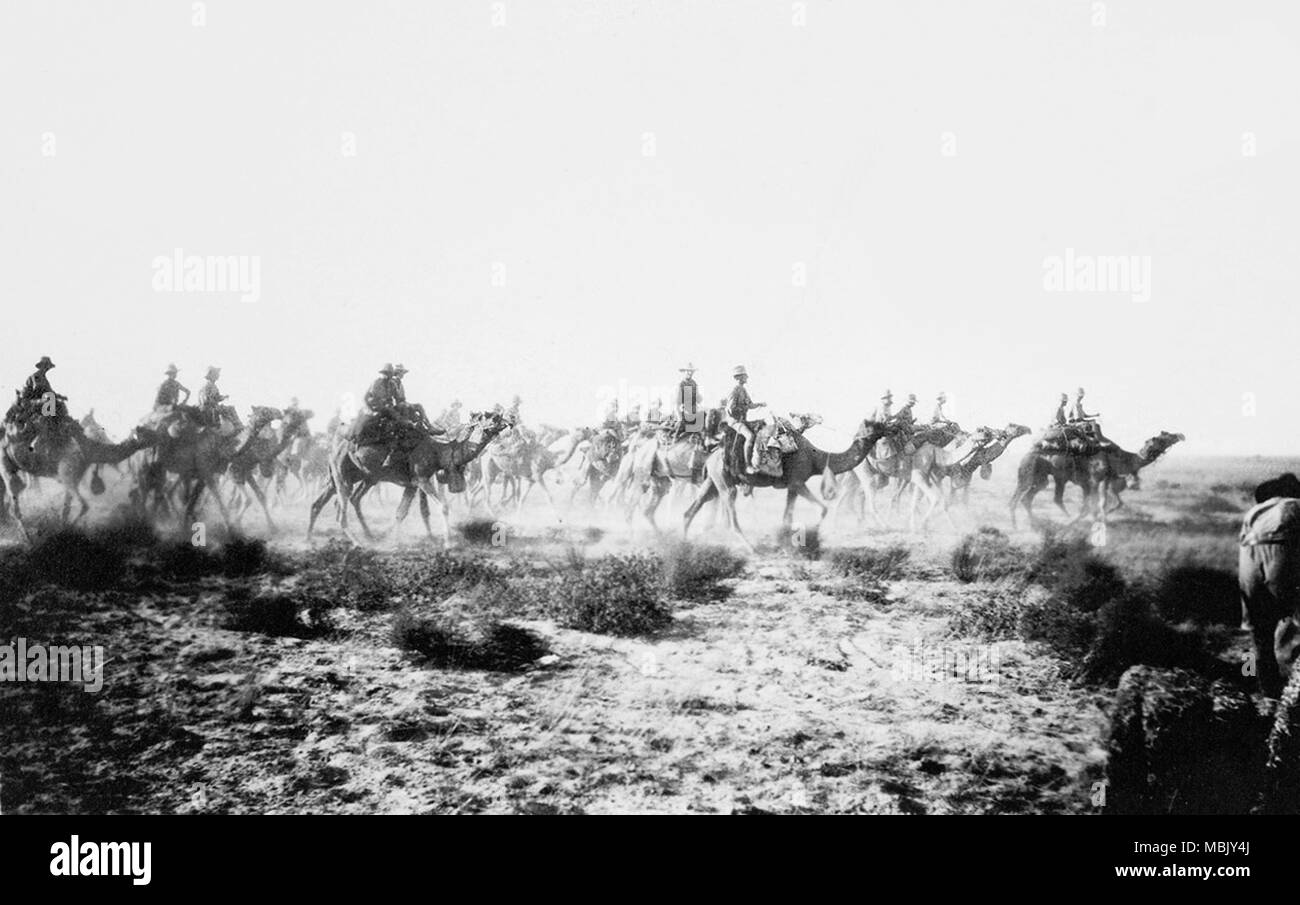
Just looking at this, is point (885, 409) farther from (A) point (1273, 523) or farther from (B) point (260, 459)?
(B) point (260, 459)

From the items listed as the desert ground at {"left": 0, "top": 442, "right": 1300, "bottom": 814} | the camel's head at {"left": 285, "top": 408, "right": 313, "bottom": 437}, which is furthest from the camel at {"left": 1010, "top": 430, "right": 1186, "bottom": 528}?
the camel's head at {"left": 285, "top": 408, "right": 313, "bottom": 437}

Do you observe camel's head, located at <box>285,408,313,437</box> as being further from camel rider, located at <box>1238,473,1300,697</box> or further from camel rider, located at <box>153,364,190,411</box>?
camel rider, located at <box>1238,473,1300,697</box>

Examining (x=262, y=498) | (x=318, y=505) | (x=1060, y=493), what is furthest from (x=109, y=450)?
(x=1060, y=493)

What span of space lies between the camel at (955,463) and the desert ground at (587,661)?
0.46 meters

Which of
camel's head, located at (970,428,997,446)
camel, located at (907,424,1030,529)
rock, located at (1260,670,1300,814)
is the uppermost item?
camel's head, located at (970,428,997,446)

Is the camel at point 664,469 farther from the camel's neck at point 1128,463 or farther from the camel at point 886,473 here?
the camel's neck at point 1128,463

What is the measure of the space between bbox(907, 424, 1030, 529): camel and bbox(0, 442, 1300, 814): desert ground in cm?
46

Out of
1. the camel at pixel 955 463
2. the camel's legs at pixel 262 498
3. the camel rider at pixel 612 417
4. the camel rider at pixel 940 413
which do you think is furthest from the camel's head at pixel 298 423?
the camel rider at pixel 940 413

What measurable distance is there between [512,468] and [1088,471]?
665cm

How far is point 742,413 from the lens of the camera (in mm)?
10070

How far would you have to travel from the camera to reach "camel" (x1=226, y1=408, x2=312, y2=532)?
984 centimetres

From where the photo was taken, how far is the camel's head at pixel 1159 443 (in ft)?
32.3
